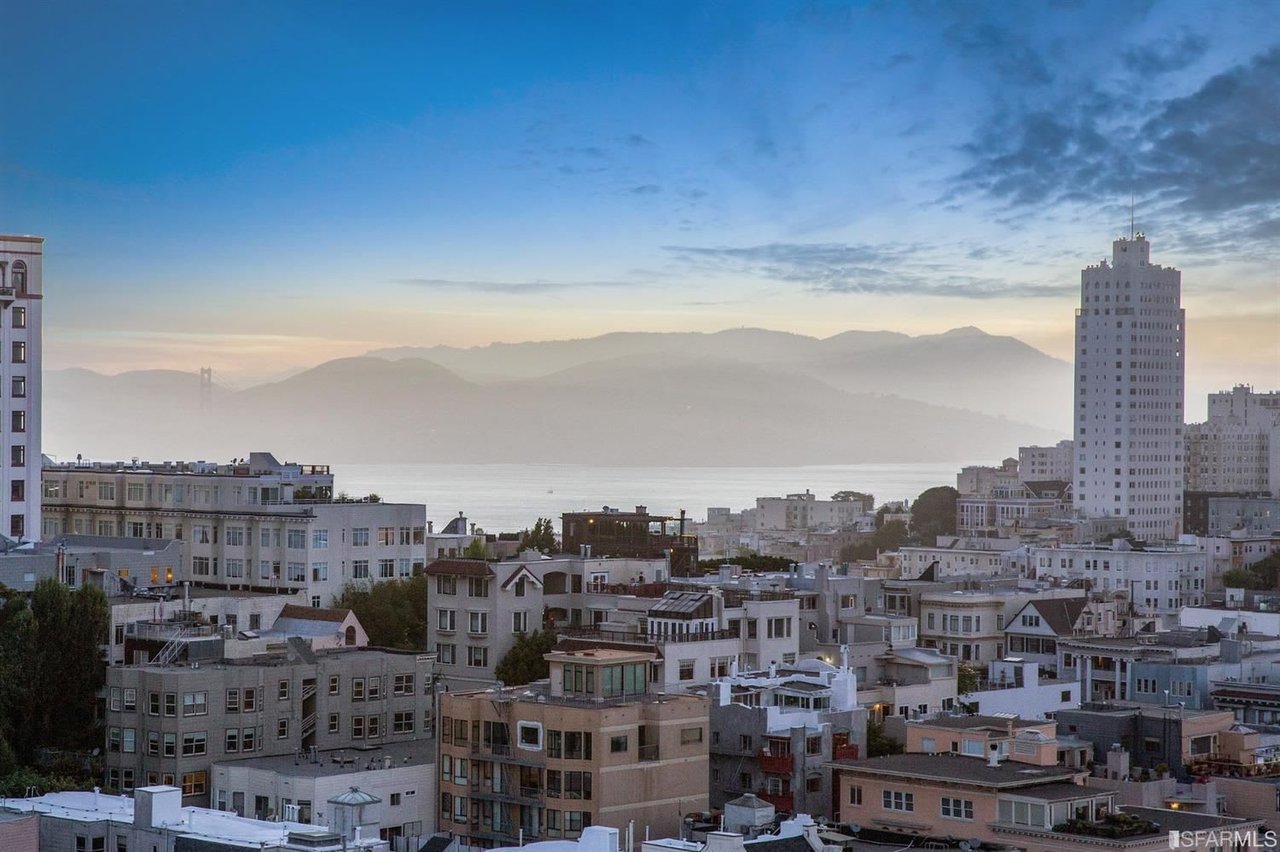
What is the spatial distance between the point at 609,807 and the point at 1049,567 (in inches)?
2934

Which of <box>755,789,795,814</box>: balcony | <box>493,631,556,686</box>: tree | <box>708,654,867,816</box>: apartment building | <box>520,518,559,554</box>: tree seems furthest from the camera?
<box>520,518,559,554</box>: tree

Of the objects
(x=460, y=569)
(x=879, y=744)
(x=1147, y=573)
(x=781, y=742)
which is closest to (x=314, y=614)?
(x=460, y=569)

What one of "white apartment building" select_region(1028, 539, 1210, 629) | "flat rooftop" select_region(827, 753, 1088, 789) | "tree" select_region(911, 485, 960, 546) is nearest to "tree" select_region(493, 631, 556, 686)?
"flat rooftop" select_region(827, 753, 1088, 789)

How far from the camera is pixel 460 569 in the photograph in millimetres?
57625

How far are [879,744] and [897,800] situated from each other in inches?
348

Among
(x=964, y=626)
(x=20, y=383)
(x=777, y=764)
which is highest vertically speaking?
(x=20, y=383)

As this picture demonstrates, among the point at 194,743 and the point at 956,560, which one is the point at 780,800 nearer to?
the point at 194,743

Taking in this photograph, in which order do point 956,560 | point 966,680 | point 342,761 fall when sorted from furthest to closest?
point 956,560
point 966,680
point 342,761

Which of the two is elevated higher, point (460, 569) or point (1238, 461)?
point (1238, 461)

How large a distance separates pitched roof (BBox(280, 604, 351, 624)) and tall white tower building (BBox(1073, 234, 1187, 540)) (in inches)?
4413

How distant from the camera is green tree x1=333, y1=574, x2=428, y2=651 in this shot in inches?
2446

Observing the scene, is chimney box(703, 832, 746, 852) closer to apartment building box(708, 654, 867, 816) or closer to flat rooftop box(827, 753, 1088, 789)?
flat rooftop box(827, 753, 1088, 789)

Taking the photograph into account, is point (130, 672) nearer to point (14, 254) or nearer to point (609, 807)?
point (609, 807)

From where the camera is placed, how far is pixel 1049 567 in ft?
362
